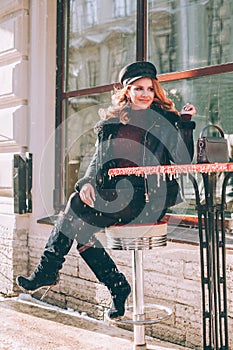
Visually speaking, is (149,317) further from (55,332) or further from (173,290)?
(55,332)

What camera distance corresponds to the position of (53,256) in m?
3.12

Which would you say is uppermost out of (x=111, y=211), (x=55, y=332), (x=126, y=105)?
(x=126, y=105)

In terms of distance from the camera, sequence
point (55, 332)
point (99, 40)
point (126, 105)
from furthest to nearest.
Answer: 1. point (99, 40)
2. point (55, 332)
3. point (126, 105)

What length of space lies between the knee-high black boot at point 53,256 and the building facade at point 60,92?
0.90m

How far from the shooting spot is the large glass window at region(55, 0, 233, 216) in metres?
3.74

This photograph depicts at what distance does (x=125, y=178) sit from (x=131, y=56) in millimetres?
1676

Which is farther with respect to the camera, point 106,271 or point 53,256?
point 106,271

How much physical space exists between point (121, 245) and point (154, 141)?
604 mm

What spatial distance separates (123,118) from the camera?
3.11 metres

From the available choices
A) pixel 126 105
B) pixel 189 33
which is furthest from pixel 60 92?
pixel 126 105

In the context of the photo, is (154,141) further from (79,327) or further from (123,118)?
(79,327)

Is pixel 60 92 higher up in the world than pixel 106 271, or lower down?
higher up

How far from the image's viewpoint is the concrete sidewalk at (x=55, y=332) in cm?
353

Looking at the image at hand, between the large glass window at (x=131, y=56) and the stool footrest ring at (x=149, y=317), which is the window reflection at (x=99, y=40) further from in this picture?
the stool footrest ring at (x=149, y=317)
